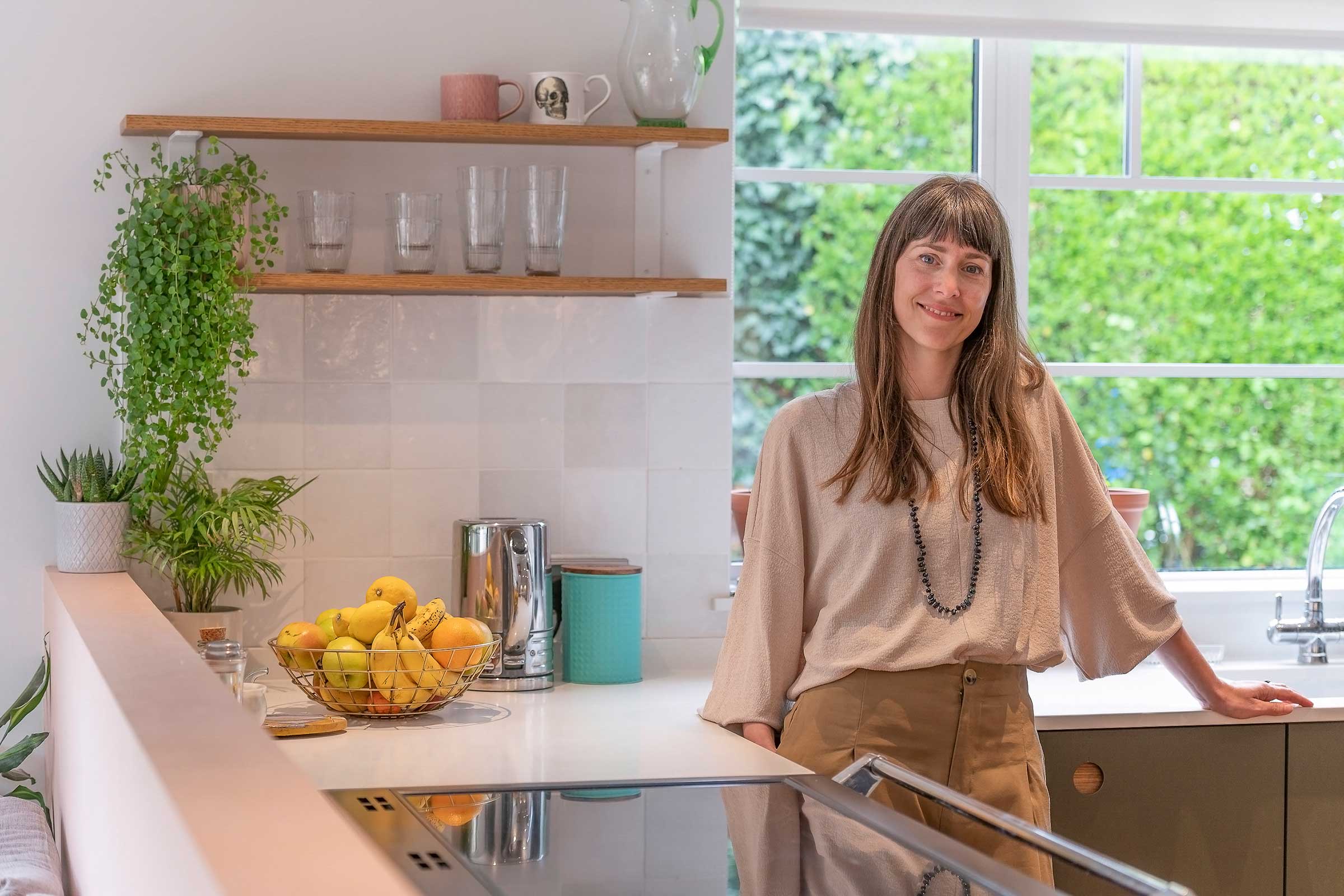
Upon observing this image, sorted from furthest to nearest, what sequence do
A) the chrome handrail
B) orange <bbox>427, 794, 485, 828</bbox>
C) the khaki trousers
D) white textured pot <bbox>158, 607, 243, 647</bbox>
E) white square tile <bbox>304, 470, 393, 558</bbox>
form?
1. white square tile <bbox>304, 470, 393, 558</bbox>
2. white textured pot <bbox>158, 607, 243, 647</bbox>
3. the khaki trousers
4. orange <bbox>427, 794, 485, 828</bbox>
5. the chrome handrail

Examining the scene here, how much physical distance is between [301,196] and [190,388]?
351mm

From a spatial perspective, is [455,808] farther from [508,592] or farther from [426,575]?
[426,575]

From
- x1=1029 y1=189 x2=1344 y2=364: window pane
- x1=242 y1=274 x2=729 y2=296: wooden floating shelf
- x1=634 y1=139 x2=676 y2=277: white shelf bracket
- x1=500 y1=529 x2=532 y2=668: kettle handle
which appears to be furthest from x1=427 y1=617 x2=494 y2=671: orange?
x1=1029 y1=189 x2=1344 y2=364: window pane

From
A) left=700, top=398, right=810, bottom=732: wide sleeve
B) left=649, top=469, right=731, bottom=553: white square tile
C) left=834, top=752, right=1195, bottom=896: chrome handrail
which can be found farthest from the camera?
left=649, top=469, right=731, bottom=553: white square tile

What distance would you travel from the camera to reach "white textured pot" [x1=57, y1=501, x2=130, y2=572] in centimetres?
223

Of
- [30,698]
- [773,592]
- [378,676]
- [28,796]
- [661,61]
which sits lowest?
[28,796]

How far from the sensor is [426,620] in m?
1.94

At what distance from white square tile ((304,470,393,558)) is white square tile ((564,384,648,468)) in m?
0.32

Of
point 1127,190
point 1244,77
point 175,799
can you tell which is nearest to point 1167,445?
point 1127,190

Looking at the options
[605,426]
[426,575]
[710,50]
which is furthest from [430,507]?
[710,50]

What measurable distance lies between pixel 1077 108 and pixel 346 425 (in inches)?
61.6

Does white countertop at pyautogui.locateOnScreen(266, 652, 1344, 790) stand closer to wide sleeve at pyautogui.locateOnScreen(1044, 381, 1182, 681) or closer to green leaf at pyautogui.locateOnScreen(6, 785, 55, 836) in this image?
wide sleeve at pyautogui.locateOnScreen(1044, 381, 1182, 681)

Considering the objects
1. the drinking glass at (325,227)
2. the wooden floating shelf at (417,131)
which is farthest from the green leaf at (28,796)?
the wooden floating shelf at (417,131)

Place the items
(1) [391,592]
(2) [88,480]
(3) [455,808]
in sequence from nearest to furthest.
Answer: (3) [455,808]
(1) [391,592]
(2) [88,480]
